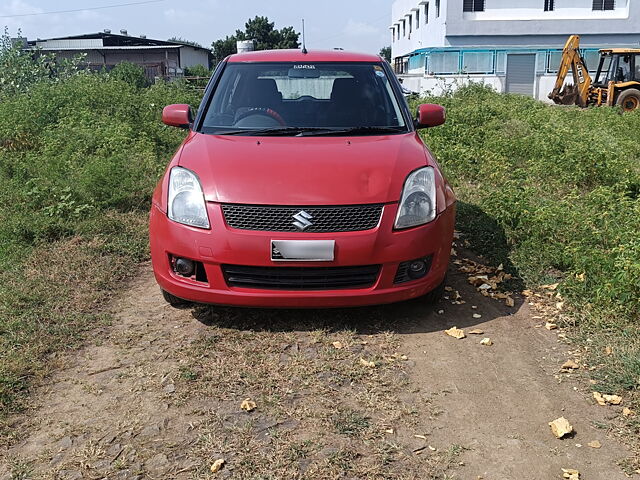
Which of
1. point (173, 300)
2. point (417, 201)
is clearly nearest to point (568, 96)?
point (417, 201)

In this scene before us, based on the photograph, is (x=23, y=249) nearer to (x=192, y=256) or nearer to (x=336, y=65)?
(x=192, y=256)

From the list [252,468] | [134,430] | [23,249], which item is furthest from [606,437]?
[23,249]

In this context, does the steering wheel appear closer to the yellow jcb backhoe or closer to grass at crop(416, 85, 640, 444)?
grass at crop(416, 85, 640, 444)

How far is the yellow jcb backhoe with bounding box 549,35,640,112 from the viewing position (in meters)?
21.5

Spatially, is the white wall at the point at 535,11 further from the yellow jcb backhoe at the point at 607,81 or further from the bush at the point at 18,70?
the bush at the point at 18,70

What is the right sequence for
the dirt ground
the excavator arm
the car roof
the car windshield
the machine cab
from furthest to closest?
1. the excavator arm
2. the machine cab
3. the car roof
4. the car windshield
5. the dirt ground

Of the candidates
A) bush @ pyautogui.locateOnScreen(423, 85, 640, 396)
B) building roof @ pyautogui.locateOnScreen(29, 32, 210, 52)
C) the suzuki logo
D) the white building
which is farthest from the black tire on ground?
building roof @ pyautogui.locateOnScreen(29, 32, 210, 52)

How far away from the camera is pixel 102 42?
49.9 metres

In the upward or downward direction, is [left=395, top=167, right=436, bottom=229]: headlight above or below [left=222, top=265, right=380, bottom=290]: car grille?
above

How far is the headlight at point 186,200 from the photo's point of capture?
4.00 metres

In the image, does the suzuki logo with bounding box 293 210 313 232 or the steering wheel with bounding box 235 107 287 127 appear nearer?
the suzuki logo with bounding box 293 210 313 232

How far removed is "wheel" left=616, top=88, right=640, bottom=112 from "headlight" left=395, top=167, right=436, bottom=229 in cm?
1971

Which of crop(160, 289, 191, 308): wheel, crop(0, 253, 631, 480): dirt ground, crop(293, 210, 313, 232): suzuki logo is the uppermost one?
crop(293, 210, 313, 232): suzuki logo

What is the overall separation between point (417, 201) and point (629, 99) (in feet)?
66.0
